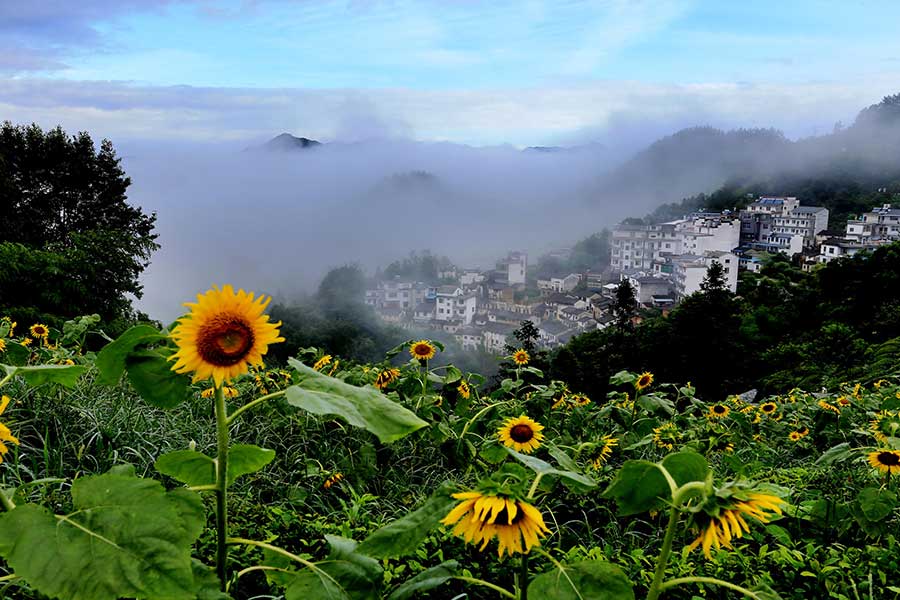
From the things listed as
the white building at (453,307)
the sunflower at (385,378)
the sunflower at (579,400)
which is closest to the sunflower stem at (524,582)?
the sunflower at (385,378)

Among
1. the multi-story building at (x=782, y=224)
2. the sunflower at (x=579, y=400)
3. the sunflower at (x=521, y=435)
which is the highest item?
the sunflower at (x=521, y=435)

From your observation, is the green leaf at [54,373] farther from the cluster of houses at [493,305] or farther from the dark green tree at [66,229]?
the cluster of houses at [493,305]

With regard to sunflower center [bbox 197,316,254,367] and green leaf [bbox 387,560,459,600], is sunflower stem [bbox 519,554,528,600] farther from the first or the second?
sunflower center [bbox 197,316,254,367]

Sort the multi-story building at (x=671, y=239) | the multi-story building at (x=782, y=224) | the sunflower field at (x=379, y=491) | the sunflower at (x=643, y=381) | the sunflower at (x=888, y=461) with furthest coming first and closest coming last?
1. the multi-story building at (x=671, y=239)
2. the multi-story building at (x=782, y=224)
3. the sunflower at (x=643, y=381)
4. the sunflower at (x=888, y=461)
5. the sunflower field at (x=379, y=491)

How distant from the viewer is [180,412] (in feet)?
9.22

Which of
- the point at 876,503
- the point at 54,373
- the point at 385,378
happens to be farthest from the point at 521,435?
the point at 54,373

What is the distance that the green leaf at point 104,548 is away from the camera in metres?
0.72

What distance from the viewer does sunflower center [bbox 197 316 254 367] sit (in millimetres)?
990

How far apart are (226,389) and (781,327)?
Answer: 24.4 m

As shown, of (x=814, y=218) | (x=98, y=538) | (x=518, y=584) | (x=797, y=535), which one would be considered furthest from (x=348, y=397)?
(x=814, y=218)

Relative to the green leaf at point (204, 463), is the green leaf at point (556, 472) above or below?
above

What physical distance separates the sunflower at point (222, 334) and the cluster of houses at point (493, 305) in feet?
120

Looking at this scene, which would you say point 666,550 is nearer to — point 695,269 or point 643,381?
point 643,381

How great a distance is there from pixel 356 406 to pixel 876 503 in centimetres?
143
